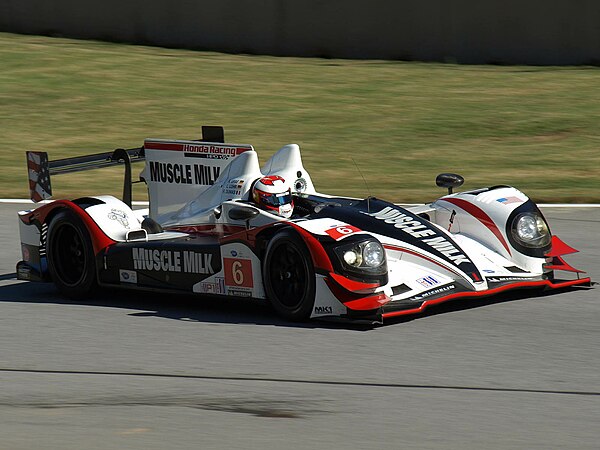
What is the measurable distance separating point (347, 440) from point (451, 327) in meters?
2.31

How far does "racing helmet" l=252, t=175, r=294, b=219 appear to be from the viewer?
7934mm

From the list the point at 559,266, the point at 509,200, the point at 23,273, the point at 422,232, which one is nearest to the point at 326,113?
the point at 23,273

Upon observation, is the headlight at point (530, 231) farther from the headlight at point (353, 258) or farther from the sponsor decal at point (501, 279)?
the headlight at point (353, 258)

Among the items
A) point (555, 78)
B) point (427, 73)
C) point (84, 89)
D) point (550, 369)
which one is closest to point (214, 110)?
point (84, 89)

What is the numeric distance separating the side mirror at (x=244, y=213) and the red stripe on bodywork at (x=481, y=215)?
66.7 inches

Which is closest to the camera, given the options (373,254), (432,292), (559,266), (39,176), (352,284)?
(352,284)

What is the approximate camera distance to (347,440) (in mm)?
5039

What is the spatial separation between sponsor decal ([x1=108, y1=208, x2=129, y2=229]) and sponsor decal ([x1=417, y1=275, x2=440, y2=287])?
2.41m

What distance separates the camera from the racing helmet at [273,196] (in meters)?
7.93

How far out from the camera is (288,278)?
7.45m

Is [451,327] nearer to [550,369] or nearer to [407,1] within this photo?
[550,369]

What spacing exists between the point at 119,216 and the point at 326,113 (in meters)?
11.3

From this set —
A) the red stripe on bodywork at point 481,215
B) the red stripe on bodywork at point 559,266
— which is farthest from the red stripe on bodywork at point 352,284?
the red stripe on bodywork at point 559,266

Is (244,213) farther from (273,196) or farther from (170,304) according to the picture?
(170,304)
